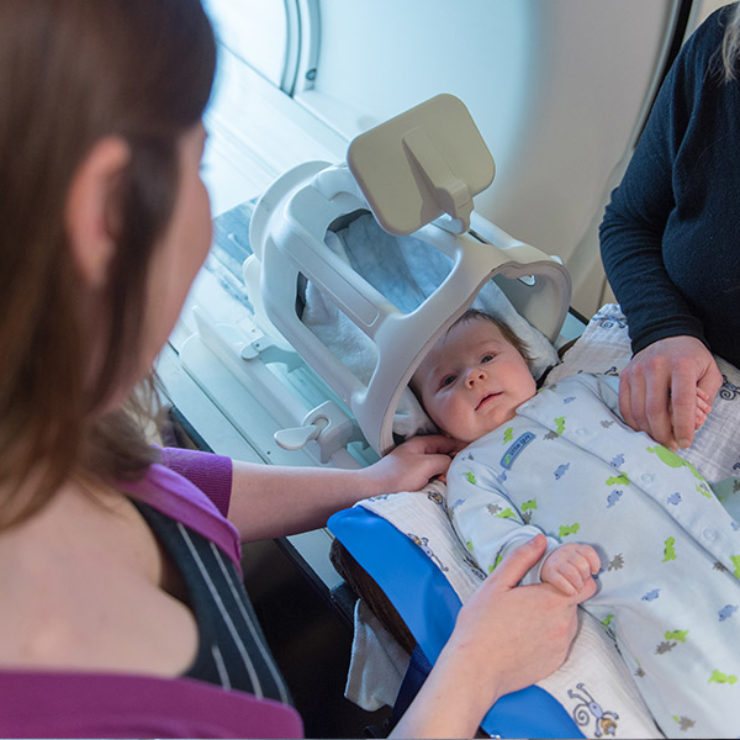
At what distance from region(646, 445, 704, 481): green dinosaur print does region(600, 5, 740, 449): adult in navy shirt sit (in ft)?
0.06

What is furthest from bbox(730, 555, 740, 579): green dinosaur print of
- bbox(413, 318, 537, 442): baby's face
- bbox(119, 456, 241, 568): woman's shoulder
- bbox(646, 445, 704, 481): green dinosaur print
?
bbox(119, 456, 241, 568): woman's shoulder

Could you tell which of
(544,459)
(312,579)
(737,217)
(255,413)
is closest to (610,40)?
(737,217)

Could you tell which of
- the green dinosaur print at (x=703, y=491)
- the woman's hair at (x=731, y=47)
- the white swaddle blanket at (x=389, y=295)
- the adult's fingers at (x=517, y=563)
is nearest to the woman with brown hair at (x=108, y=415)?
the adult's fingers at (x=517, y=563)

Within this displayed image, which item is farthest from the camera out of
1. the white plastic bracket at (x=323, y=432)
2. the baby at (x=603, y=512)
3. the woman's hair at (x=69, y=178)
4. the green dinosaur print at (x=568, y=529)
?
the white plastic bracket at (x=323, y=432)

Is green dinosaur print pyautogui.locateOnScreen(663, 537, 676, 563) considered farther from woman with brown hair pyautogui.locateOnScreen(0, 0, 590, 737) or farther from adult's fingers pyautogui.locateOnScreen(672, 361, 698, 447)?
woman with brown hair pyautogui.locateOnScreen(0, 0, 590, 737)

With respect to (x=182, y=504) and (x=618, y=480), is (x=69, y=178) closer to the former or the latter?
(x=182, y=504)

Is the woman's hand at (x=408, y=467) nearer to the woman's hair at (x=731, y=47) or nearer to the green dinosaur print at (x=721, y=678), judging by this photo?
the green dinosaur print at (x=721, y=678)

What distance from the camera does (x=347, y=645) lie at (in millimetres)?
1177

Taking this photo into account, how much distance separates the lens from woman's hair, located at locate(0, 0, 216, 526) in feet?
1.10

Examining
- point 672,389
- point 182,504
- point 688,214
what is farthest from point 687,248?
point 182,504

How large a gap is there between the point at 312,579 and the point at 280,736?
1.56ft

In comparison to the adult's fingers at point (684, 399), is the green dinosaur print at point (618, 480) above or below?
below

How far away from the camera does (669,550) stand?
29.5 inches

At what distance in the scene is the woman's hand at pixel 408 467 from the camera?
3.00 feet
